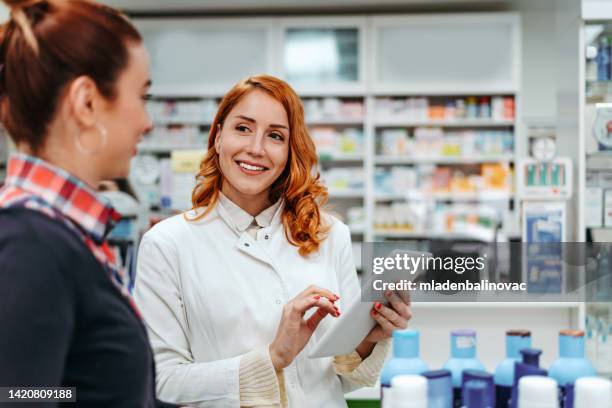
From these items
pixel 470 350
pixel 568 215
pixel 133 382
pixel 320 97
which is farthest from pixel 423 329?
pixel 320 97

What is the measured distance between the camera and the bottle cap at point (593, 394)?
101cm

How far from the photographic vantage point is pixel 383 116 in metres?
6.17

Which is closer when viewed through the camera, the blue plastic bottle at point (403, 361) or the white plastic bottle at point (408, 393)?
the white plastic bottle at point (408, 393)

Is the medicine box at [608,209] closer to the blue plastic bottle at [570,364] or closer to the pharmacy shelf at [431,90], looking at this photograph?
the pharmacy shelf at [431,90]

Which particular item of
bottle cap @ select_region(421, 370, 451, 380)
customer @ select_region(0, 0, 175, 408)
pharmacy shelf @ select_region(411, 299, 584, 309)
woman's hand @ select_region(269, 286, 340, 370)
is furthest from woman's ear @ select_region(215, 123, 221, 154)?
pharmacy shelf @ select_region(411, 299, 584, 309)

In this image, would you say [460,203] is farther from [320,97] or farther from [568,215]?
[568,215]

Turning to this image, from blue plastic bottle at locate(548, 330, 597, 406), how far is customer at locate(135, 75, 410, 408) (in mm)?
364

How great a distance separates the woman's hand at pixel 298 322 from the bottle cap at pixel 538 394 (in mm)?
486

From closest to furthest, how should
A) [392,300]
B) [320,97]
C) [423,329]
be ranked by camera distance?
[392,300] < [423,329] < [320,97]

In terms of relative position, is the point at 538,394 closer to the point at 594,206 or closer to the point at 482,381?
the point at 482,381

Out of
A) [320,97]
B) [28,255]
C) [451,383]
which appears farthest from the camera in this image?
[320,97]

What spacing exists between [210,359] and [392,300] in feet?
1.58

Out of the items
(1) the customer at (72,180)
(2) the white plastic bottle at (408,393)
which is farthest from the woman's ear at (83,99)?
(2) the white plastic bottle at (408,393)

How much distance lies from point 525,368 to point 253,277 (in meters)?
0.72
